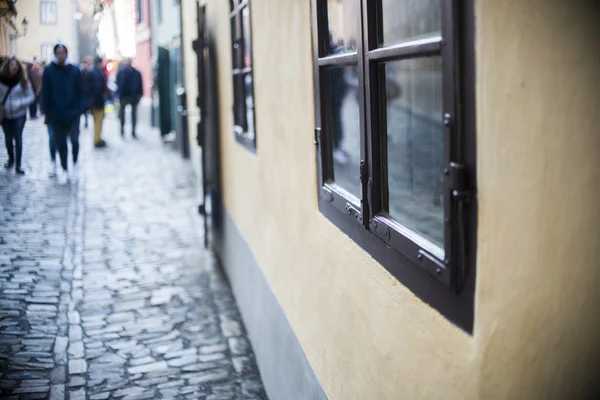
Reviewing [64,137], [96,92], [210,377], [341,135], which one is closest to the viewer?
[341,135]

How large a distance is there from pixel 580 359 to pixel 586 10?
78 centimetres

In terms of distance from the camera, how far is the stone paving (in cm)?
484

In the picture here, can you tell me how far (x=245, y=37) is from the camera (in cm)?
550

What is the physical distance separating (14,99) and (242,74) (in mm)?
7293

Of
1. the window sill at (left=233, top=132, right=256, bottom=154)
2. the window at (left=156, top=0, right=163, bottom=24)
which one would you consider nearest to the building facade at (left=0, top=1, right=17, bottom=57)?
the window at (left=156, top=0, right=163, bottom=24)

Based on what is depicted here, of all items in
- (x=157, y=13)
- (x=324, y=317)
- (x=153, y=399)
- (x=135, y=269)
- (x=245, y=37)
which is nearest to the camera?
(x=324, y=317)

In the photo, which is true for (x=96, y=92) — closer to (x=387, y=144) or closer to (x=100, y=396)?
(x=100, y=396)

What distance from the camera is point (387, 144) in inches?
88.8

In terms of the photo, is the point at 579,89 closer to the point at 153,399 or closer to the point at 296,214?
the point at 296,214

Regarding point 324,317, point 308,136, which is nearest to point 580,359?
point 324,317

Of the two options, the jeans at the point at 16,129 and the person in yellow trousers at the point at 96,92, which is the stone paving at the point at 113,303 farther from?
the person in yellow trousers at the point at 96,92

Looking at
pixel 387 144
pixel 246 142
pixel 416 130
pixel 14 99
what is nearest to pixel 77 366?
pixel 246 142

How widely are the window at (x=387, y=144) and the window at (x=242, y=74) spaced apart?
5.13 ft

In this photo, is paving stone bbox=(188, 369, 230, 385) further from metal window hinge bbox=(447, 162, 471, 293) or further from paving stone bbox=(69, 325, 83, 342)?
metal window hinge bbox=(447, 162, 471, 293)
